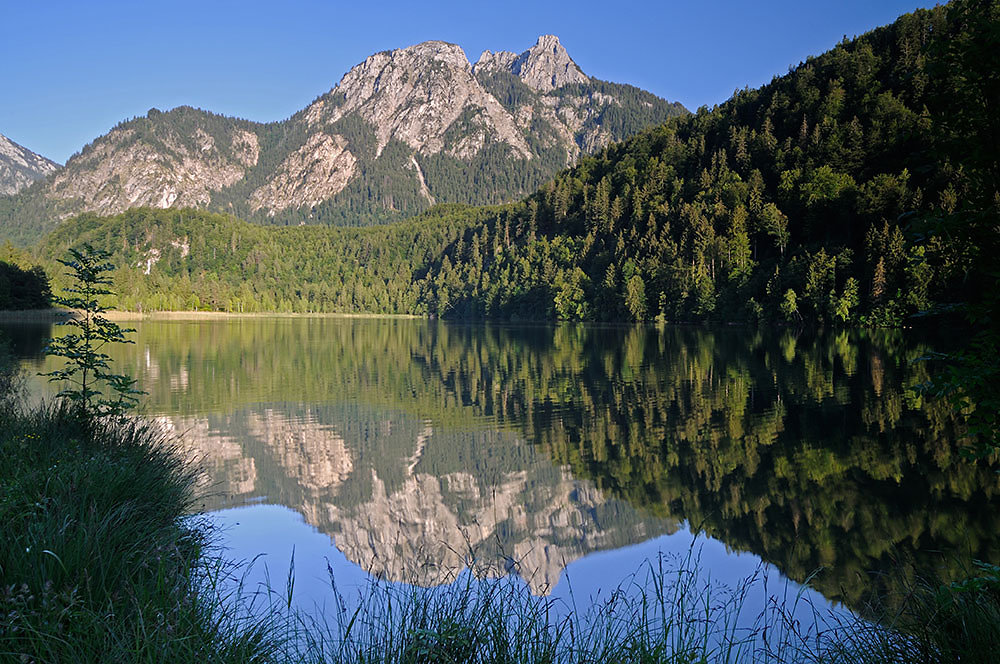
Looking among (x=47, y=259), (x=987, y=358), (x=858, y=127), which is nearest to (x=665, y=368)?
(x=987, y=358)

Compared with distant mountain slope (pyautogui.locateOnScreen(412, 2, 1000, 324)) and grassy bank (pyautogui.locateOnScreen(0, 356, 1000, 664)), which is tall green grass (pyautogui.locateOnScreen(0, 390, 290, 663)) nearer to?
grassy bank (pyautogui.locateOnScreen(0, 356, 1000, 664))

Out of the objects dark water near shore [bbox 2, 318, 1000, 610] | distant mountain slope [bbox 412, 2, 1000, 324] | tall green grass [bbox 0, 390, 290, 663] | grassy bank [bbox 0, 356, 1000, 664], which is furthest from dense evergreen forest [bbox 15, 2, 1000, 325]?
tall green grass [bbox 0, 390, 290, 663]

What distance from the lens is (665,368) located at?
34.5 meters

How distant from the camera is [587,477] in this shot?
1430cm

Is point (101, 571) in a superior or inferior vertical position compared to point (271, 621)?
superior

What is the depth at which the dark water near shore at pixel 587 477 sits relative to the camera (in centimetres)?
944

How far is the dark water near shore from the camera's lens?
9.44m

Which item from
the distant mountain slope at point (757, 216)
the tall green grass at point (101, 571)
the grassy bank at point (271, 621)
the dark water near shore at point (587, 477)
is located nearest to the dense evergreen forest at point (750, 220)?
the distant mountain slope at point (757, 216)

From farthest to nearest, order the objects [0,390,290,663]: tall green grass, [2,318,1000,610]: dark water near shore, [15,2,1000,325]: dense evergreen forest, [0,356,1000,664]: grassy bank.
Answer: [15,2,1000,325]: dense evergreen forest, [2,318,1000,610]: dark water near shore, [0,356,1000,664]: grassy bank, [0,390,290,663]: tall green grass

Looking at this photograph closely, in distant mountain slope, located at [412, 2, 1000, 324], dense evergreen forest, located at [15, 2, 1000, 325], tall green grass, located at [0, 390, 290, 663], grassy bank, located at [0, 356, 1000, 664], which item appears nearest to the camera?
tall green grass, located at [0, 390, 290, 663]

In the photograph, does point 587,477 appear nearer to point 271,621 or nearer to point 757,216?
point 271,621

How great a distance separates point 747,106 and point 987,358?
459 feet

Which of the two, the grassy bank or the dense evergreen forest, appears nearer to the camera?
the grassy bank

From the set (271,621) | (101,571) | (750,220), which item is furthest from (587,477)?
(750,220)
